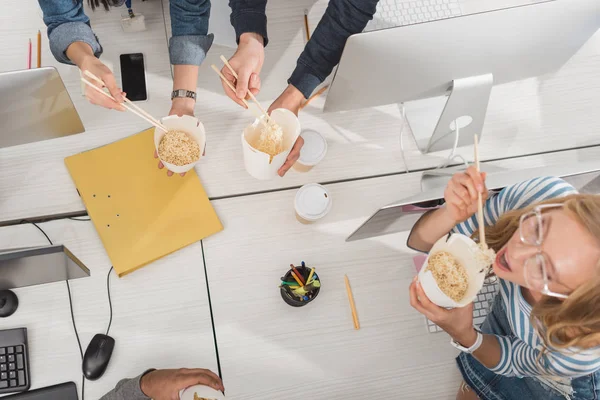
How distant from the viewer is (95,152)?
4.47 ft

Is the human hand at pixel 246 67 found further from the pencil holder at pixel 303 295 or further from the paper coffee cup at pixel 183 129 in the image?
the pencil holder at pixel 303 295

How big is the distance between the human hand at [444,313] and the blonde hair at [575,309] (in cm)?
14

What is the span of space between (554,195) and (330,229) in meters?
0.57

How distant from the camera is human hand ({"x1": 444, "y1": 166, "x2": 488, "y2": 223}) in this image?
101cm

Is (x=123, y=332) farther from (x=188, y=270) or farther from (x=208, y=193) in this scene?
(x=208, y=193)

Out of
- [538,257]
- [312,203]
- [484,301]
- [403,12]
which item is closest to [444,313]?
[538,257]

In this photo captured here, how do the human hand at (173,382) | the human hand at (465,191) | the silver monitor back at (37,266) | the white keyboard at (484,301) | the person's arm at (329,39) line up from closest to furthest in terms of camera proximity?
1. the silver monitor back at (37,266)
2. the human hand at (465,191)
3. the human hand at (173,382)
4. the person's arm at (329,39)
5. the white keyboard at (484,301)

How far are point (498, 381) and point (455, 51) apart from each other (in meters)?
0.88

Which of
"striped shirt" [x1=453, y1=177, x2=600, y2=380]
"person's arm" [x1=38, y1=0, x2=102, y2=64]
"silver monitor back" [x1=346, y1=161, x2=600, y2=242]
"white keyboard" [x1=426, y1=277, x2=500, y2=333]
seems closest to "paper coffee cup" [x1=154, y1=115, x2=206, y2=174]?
"person's arm" [x1=38, y1=0, x2=102, y2=64]

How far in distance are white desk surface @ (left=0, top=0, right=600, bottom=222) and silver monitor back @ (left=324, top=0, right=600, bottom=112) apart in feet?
0.61

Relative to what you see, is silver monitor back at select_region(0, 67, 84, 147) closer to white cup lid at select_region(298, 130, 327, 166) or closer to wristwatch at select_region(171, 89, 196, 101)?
wristwatch at select_region(171, 89, 196, 101)

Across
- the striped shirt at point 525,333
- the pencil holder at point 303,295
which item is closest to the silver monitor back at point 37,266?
the pencil holder at point 303,295

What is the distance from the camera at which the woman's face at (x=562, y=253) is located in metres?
0.90

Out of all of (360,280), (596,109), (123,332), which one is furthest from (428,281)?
(596,109)
